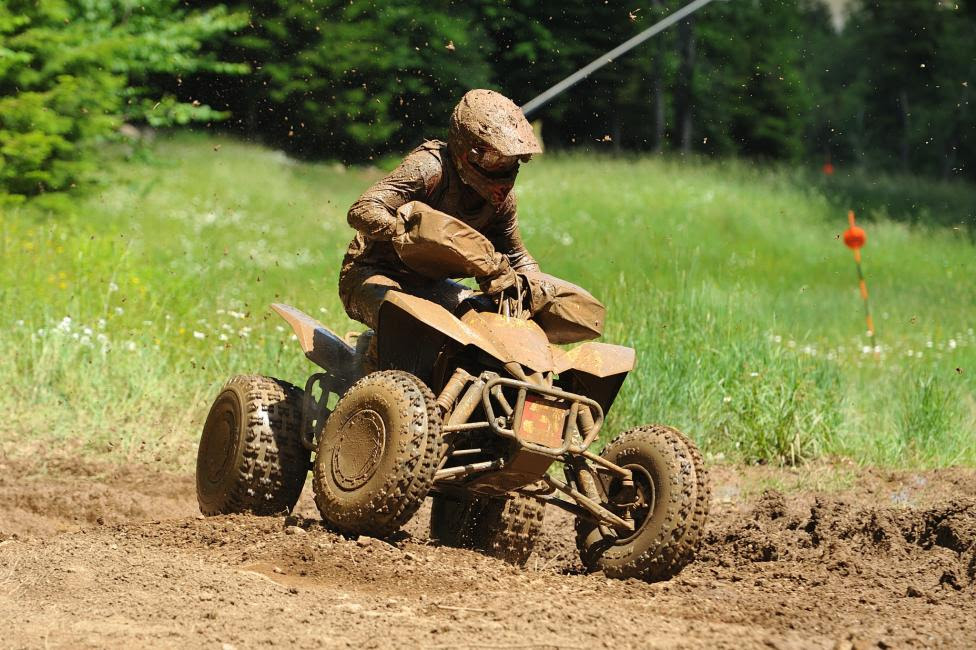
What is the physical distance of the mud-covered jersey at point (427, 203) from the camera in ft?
18.8

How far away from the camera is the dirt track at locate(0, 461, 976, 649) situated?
4.39m

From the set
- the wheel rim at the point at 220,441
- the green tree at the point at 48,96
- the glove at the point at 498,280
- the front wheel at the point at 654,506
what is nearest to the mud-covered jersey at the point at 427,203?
the glove at the point at 498,280

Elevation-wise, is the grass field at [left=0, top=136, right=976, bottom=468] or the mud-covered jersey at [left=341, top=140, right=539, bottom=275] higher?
the mud-covered jersey at [left=341, top=140, right=539, bottom=275]

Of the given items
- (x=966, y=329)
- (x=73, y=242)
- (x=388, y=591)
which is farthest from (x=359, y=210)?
(x=966, y=329)

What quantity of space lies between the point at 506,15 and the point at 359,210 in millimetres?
22611

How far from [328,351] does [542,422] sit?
1.45 meters

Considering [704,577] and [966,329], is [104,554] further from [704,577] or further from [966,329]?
[966,329]

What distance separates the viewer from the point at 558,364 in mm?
5809

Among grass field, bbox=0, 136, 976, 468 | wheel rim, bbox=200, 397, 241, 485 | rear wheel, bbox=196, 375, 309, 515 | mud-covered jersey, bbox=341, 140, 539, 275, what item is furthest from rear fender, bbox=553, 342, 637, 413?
grass field, bbox=0, 136, 976, 468

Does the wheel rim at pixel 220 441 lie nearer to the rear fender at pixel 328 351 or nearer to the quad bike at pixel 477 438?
the quad bike at pixel 477 438

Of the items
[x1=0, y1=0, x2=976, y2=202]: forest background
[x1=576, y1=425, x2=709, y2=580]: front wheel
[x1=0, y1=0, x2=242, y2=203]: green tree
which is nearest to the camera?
[x1=576, y1=425, x2=709, y2=580]: front wheel

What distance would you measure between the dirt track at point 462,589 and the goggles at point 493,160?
1630mm

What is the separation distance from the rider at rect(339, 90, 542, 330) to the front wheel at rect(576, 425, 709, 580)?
921mm

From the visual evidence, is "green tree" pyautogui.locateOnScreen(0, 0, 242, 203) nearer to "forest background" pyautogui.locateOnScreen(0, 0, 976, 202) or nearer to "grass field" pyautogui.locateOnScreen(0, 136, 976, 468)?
"forest background" pyautogui.locateOnScreen(0, 0, 976, 202)
